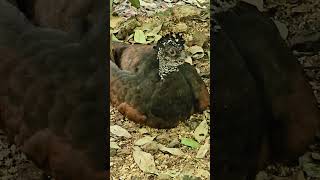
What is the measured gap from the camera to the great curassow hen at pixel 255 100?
2.89ft

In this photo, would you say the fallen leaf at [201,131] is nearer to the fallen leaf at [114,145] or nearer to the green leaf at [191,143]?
the green leaf at [191,143]

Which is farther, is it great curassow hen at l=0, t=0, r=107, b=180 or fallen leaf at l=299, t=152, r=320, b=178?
fallen leaf at l=299, t=152, r=320, b=178

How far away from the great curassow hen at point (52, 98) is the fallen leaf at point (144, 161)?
109mm

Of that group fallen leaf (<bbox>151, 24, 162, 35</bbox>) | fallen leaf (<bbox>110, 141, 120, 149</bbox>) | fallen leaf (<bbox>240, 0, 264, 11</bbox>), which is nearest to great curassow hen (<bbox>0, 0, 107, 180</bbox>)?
fallen leaf (<bbox>110, 141, 120, 149</bbox>)

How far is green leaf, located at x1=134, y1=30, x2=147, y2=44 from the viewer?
Answer: 946 mm

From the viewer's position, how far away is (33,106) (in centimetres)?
78

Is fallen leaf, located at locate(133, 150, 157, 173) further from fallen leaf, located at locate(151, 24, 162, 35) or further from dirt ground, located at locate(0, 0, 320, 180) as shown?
fallen leaf, located at locate(151, 24, 162, 35)

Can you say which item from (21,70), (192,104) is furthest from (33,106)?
(192,104)

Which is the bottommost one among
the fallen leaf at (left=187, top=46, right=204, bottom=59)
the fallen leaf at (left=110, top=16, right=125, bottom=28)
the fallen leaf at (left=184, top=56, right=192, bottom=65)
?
the fallen leaf at (left=184, top=56, right=192, bottom=65)

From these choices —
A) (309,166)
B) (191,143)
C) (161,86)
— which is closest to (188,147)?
(191,143)

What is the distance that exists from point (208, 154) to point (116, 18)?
325mm

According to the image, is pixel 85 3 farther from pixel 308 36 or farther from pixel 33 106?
pixel 308 36

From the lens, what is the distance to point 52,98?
0.78 metres

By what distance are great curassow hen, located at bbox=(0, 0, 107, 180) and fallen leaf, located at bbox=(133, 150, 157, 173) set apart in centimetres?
11
